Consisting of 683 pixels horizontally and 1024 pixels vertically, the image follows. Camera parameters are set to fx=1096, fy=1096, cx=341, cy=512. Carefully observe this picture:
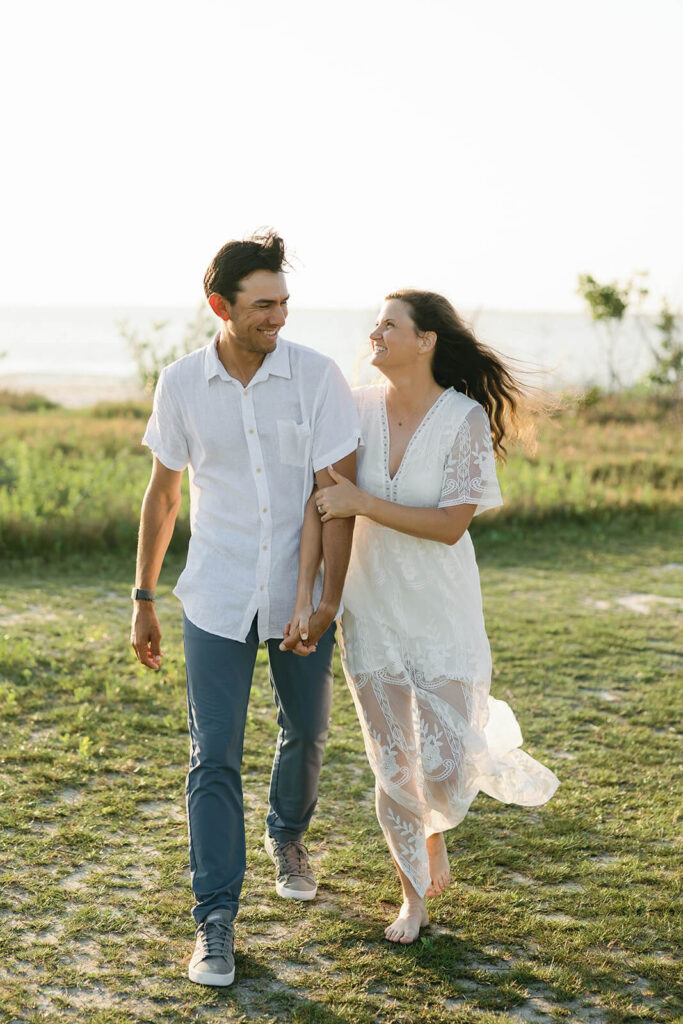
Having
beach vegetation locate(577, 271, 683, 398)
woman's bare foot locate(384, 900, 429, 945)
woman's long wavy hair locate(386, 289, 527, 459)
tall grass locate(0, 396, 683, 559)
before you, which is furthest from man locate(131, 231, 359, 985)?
beach vegetation locate(577, 271, 683, 398)

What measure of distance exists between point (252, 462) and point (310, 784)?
43.3 inches

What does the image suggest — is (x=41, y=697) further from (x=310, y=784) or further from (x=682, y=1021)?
(x=682, y=1021)

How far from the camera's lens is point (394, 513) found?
3285 mm

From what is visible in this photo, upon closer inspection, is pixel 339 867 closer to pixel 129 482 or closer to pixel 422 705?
pixel 422 705

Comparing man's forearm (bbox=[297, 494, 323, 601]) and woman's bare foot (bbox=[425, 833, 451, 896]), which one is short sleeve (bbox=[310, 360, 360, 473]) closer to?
man's forearm (bbox=[297, 494, 323, 601])

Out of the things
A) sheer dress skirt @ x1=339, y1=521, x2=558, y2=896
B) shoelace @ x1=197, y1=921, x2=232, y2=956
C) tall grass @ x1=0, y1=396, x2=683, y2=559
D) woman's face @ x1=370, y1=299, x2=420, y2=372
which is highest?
woman's face @ x1=370, y1=299, x2=420, y2=372

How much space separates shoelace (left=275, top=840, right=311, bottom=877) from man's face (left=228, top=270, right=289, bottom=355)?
5.42 feet

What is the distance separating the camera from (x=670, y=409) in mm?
19219

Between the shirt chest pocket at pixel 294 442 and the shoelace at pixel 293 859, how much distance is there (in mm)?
1312

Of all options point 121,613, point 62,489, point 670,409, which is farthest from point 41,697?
point 670,409

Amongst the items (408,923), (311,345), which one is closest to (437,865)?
(408,923)

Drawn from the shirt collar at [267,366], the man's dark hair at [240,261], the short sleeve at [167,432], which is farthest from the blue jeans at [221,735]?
the man's dark hair at [240,261]

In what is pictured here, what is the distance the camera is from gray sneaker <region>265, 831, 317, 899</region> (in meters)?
3.62

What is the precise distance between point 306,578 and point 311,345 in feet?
116
